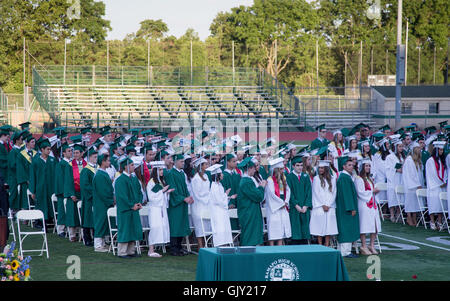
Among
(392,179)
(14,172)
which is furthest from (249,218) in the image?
(14,172)

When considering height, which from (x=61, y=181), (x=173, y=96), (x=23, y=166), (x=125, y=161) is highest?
(x=173, y=96)

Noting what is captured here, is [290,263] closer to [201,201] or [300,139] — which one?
[201,201]

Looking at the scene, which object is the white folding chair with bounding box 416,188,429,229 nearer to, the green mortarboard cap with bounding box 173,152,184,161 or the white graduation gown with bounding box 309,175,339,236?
the white graduation gown with bounding box 309,175,339,236

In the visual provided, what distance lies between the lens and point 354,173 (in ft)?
39.0

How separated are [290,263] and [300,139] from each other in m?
22.5

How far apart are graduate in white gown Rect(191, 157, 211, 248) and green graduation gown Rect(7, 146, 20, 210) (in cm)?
532

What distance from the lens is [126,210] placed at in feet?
37.1

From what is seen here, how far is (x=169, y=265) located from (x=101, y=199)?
1.90 metres

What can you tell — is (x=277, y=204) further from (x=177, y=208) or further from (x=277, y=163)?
(x=177, y=208)

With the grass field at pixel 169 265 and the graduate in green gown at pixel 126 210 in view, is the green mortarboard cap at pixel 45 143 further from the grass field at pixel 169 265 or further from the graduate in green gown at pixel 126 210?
the graduate in green gown at pixel 126 210

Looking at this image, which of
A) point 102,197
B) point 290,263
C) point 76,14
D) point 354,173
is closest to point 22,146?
point 102,197

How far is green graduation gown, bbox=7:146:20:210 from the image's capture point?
15.6 m

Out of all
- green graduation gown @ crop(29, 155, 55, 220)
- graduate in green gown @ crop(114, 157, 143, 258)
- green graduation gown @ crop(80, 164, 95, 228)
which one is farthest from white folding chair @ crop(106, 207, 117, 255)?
green graduation gown @ crop(29, 155, 55, 220)
